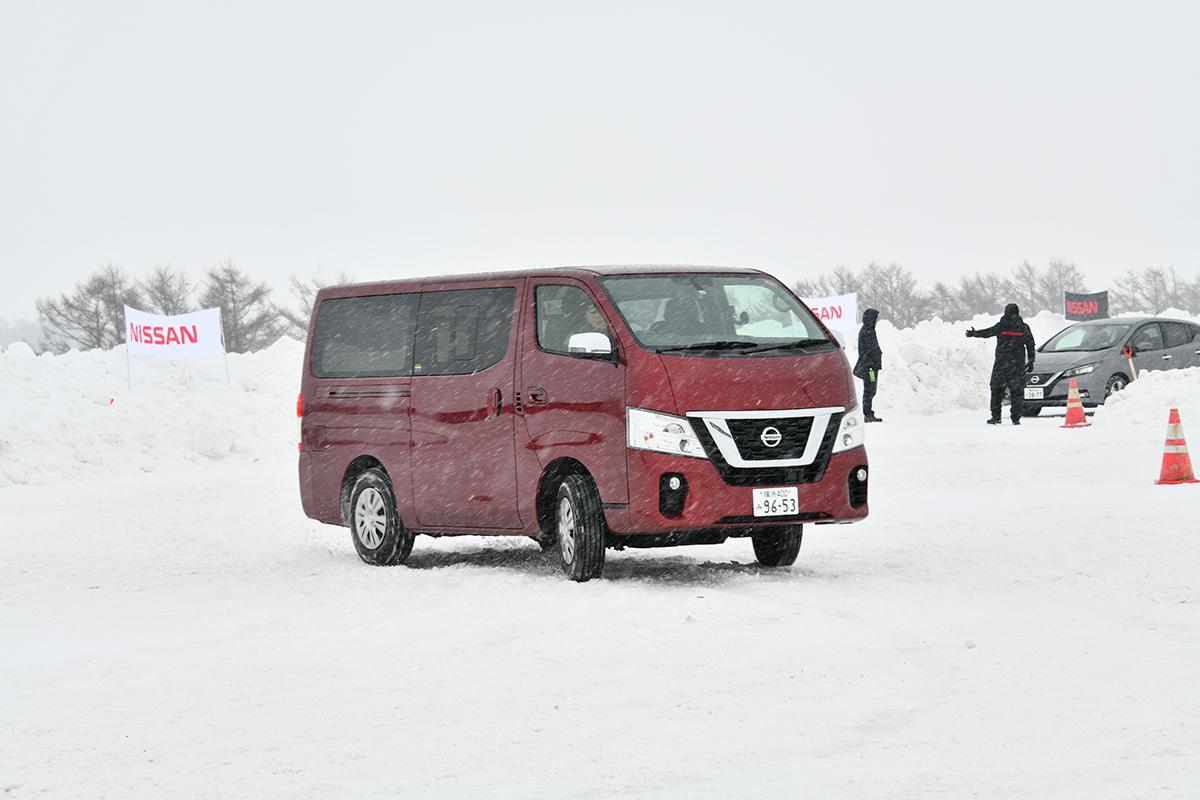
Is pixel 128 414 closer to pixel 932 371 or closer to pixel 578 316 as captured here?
pixel 932 371

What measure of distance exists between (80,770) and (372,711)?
4.00ft

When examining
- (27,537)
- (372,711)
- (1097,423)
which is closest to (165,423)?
(27,537)

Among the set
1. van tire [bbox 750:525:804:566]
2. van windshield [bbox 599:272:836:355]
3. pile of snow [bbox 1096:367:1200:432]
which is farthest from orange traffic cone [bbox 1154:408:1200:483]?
pile of snow [bbox 1096:367:1200:432]

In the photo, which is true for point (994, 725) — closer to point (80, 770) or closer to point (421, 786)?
point (421, 786)

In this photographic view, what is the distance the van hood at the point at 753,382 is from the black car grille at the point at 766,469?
0.37ft

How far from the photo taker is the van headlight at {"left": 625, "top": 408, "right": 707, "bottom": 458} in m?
9.85

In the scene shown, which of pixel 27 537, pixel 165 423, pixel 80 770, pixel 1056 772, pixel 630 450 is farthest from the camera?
pixel 165 423

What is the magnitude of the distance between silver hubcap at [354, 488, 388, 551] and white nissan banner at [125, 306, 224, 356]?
18.7 meters

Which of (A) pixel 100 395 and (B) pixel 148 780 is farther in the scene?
(A) pixel 100 395

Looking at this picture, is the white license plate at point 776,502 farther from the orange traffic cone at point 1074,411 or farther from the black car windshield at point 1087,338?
the black car windshield at point 1087,338

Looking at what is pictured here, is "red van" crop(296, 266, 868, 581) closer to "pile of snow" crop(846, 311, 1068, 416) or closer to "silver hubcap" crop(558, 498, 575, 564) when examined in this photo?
"silver hubcap" crop(558, 498, 575, 564)

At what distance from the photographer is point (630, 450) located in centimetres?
994

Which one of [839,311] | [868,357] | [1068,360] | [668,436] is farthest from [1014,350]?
[668,436]

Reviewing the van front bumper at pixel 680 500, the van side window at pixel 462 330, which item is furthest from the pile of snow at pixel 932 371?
the van front bumper at pixel 680 500
